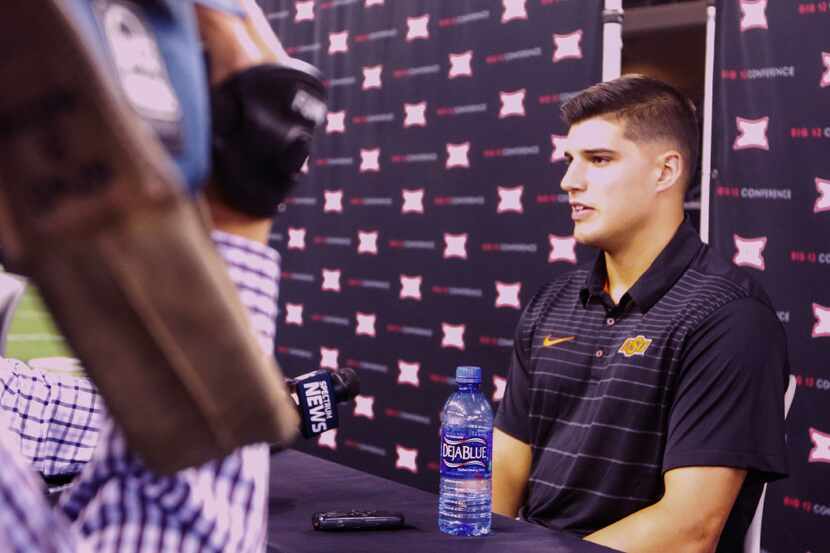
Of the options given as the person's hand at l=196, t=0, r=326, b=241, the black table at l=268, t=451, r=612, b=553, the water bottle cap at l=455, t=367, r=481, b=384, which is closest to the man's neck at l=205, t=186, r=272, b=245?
the person's hand at l=196, t=0, r=326, b=241

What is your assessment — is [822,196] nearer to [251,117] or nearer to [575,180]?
[575,180]

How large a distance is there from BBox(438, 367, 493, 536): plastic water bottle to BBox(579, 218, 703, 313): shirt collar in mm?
508

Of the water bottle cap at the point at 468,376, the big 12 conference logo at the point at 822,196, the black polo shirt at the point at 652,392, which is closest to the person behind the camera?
the water bottle cap at the point at 468,376

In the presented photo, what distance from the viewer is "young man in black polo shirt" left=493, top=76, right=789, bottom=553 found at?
1.67 metres

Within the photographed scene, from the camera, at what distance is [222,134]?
454 mm

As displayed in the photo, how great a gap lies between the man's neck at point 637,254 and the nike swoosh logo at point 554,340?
14 centimetres

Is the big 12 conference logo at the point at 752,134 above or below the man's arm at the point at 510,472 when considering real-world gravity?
above

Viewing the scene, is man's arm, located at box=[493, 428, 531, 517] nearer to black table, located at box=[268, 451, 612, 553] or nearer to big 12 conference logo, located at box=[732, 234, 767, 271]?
black table, located at box=[268, 451, 612, 553]

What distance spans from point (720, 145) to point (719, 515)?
120 centimetres

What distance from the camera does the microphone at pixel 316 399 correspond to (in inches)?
59.1

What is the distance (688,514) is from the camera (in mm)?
1634

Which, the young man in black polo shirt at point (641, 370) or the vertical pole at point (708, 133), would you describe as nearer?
the young man in black polo shirt at point (641, 370)

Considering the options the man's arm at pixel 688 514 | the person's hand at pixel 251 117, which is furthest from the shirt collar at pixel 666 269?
the person's hand at pixel 251 117

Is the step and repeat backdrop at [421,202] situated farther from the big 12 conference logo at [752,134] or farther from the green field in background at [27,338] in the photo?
the green field in background at [27,338]
